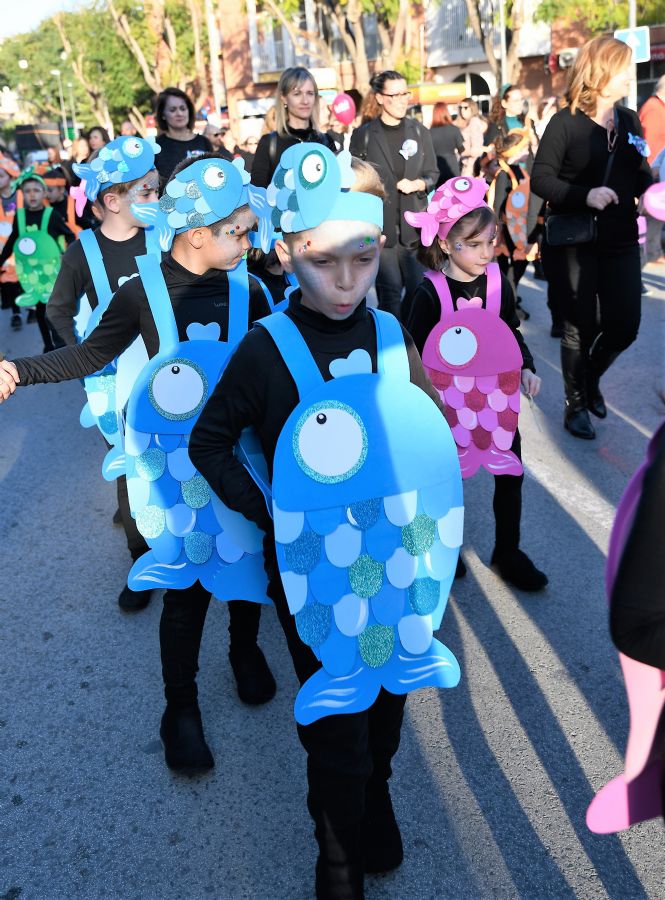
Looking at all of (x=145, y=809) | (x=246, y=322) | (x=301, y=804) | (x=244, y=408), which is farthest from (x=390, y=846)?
(x=246, y=322)

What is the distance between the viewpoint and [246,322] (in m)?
2.87

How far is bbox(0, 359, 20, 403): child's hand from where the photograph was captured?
2520 mm

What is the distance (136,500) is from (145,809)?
901mm

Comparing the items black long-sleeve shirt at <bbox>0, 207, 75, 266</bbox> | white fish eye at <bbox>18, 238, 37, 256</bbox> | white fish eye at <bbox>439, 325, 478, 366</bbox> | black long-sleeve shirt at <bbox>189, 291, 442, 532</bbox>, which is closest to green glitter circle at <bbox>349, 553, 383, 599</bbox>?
black long-sleeve shirt at <bbox>189, 291, 442, 532</bbox>

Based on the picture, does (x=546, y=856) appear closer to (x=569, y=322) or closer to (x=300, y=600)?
(x=300, y=600)

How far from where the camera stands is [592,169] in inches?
191

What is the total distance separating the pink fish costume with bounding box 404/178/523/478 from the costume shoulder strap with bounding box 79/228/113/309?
1441 millimetres

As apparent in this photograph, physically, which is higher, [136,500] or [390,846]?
[136,500]

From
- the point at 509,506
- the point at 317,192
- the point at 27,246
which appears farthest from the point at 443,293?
the point at 27,246

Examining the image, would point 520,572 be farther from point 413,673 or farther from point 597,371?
point 597,371

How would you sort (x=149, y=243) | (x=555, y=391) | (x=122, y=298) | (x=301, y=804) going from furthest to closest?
(x=555, y=391)
(x=149, y=243)
(x=122, y=298)
(x=301, y=804)

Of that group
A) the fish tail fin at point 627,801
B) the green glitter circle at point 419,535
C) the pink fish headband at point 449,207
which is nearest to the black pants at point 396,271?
the pink fish headband at point 449,207

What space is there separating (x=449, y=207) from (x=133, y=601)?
2070 mm

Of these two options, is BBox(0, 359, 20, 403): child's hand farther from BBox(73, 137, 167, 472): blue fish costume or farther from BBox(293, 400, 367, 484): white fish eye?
BBox(73, 137, 167, 472): blue fish costume
